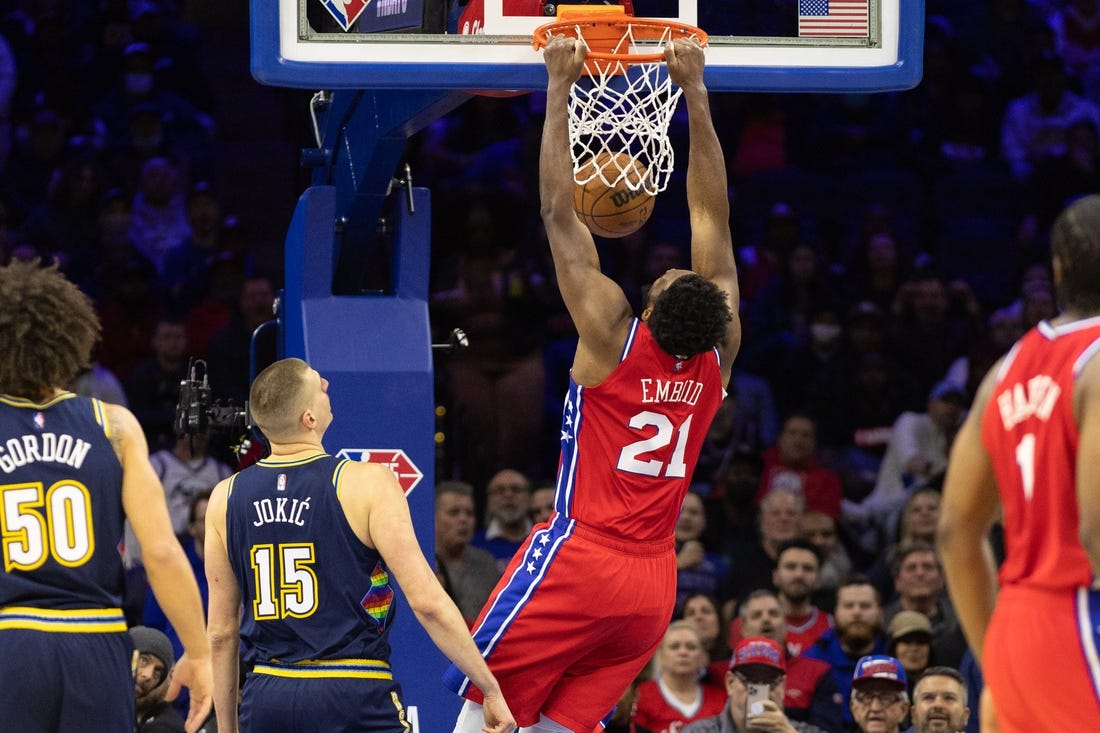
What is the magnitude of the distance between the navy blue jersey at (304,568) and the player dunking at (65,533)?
1.27 feet

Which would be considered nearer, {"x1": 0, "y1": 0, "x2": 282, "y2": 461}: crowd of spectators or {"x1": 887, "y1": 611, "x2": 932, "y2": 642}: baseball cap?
{"x1": 887, "y1": 611, "x2": 932, "y2": 642}: baseball cap

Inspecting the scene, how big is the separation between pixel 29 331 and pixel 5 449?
1.16 feet

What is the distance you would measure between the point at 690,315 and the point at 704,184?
61cm

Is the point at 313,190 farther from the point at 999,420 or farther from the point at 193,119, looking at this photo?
the point at 193,119

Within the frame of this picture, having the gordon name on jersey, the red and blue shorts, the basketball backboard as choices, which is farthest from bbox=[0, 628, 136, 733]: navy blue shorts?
the basketball backboard

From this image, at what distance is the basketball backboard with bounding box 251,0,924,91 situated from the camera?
609cm

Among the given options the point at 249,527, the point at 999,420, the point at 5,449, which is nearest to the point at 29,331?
the point at 5,449

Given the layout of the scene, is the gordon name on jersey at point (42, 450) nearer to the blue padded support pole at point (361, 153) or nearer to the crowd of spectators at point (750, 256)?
the blue padded support pole at point (361, 153)

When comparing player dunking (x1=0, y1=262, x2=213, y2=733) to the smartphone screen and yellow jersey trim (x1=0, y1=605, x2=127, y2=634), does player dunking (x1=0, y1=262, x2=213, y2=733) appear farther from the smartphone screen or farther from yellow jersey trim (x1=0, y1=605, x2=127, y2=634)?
the smartphone screen

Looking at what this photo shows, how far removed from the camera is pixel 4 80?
12.9 m

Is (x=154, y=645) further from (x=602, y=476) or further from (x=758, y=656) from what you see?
(x=758, y=656)

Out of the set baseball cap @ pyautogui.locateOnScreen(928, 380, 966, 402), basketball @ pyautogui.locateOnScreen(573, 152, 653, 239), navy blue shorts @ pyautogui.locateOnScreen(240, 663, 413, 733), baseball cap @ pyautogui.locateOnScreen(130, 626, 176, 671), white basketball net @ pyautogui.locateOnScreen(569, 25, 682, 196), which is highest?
white basketball net @ pyautogui.locateOnScreen(569, 25, 682, 196)

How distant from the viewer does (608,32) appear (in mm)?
6254

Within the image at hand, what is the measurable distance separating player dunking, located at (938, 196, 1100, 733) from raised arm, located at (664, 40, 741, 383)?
203 centimetres
